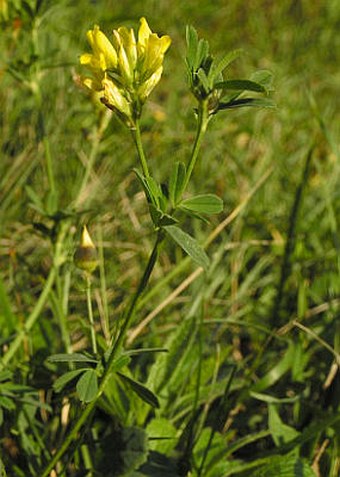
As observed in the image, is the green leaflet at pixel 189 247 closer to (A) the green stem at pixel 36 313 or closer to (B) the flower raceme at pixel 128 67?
(B) the flower raceme at pixel 128 67

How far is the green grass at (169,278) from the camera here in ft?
4.12

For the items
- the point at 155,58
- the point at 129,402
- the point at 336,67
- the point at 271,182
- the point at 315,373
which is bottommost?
the point at 315,373

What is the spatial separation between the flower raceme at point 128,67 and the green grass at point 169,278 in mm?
176

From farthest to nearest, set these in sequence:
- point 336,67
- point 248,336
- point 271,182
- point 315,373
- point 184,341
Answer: point 336,67
point 271,182
point 248,336
point 315,373
point 184,341

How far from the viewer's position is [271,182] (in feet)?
6.86

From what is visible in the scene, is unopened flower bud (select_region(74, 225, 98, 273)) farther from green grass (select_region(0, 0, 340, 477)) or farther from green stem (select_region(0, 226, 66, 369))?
green stem (select_region(0, 226, 66, 369))

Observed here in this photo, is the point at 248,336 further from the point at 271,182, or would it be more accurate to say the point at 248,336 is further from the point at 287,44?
the point at 287,44

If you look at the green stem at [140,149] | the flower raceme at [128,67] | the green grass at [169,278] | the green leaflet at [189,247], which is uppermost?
the flower raceme at [128,67]

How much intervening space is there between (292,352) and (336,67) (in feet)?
5.30

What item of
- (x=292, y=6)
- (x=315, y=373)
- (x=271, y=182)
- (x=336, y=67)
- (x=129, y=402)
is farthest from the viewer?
(x=292, y=6)

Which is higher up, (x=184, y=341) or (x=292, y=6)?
(x=292, y=6)

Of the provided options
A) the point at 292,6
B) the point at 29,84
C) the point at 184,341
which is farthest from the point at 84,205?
the point at 292,6

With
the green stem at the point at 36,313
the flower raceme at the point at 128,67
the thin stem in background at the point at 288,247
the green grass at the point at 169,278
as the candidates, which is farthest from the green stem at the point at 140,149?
the thin stem in background at the point at 288,247

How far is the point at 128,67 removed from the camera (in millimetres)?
979
